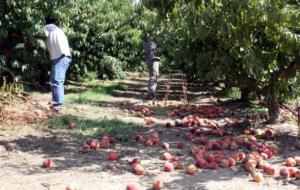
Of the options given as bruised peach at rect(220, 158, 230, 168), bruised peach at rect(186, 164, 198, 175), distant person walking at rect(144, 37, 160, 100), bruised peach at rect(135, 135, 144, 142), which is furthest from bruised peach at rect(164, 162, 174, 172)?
distant person walking at rect(144, 37, 160, 100)

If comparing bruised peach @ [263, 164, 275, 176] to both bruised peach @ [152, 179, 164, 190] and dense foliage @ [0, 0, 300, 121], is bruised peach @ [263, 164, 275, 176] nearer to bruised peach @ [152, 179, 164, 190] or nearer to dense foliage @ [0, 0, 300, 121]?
bruised peach @ [152, 179, 164, 190]

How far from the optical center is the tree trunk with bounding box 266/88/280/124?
8227 mm

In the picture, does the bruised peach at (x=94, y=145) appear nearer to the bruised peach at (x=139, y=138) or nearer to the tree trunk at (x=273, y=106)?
the bruised peach at (x=139, y=138)

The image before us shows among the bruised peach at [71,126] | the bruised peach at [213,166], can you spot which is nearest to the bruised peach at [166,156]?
the bruised peach at [213,166]

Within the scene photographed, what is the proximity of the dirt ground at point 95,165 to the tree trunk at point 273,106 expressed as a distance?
21 cm

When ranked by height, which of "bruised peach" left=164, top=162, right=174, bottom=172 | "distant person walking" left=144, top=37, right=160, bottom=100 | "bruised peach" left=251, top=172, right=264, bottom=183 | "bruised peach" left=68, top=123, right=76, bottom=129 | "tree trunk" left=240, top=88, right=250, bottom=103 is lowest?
"bruised peach" left=251, top=172, right=264, bottom=183

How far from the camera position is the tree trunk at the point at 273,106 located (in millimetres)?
8227

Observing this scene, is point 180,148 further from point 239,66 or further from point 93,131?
point 239,66

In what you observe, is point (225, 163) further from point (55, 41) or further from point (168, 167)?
point (55, 41)

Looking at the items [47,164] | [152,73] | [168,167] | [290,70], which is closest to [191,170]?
[168,167]

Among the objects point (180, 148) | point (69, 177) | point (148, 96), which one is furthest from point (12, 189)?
point (148, 96)

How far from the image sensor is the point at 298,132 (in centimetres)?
770

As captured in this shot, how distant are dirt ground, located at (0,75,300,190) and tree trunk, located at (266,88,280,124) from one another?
207 mm

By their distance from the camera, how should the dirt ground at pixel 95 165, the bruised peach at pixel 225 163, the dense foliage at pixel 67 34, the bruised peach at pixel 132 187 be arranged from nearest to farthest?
the bruised peach at pixel 132 187 → the dirt ground at pixel 95 165 → the bruised peach at pixel 225 163 → the dense foliage at pixel 67 34
